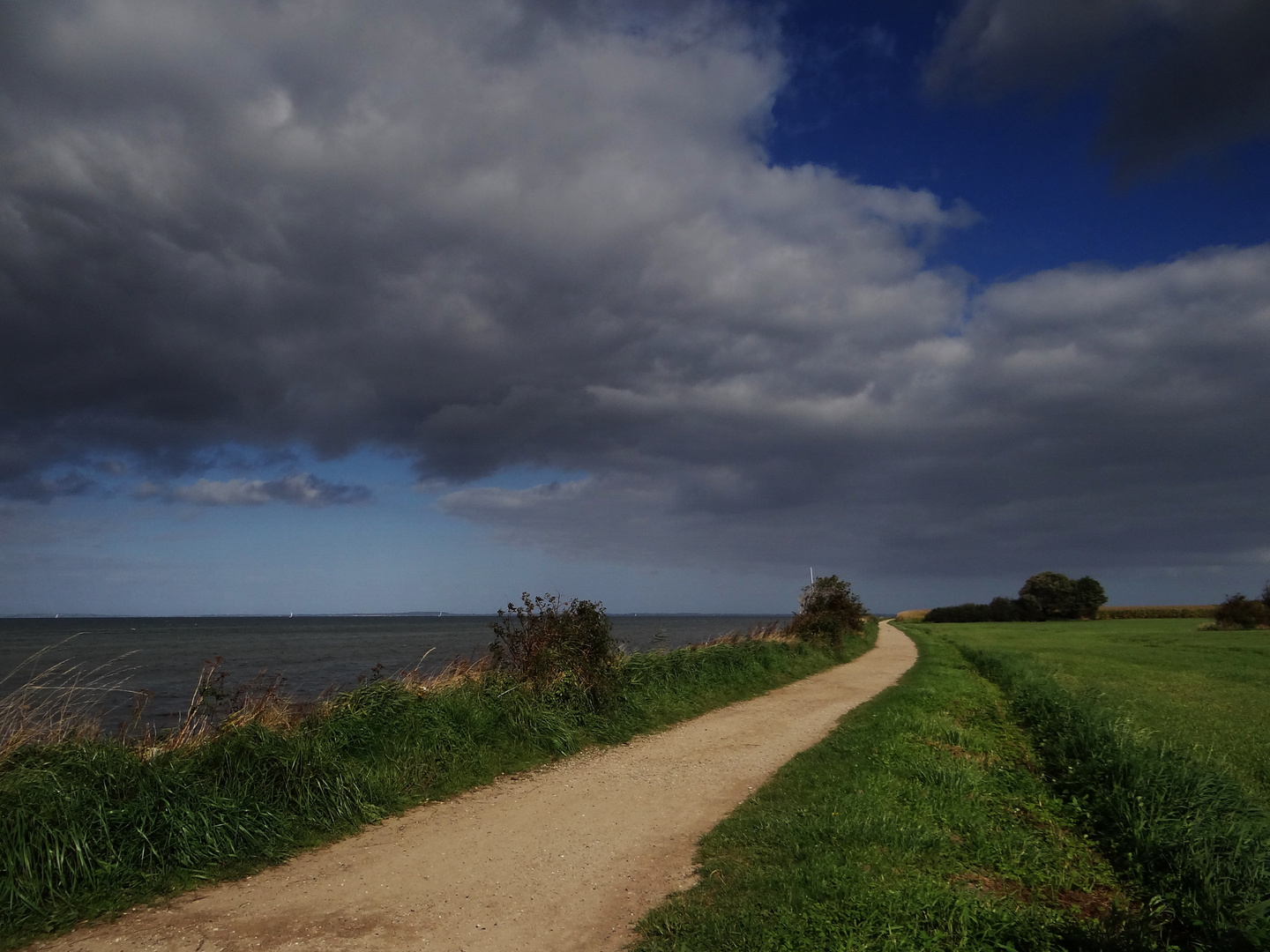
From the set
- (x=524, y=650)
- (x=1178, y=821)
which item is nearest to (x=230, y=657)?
(x=524, y=650)

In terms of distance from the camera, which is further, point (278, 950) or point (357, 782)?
point (357, 782)

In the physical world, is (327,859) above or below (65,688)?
below

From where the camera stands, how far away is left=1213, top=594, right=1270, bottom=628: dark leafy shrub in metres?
49.4

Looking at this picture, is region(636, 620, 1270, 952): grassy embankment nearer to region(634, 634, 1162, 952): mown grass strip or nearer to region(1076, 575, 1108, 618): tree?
region(634, 634, 1162, 952): mown grass strip

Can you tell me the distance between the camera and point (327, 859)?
6.33 m

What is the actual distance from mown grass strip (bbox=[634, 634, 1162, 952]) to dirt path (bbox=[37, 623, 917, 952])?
1.60 ft

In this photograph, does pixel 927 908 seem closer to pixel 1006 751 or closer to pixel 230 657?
pixel 1006 751

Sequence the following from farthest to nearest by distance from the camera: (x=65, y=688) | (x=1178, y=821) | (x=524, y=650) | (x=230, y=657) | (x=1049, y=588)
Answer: (x=1049, y=588)
(x=230, y=657)
(x=524, y=650)
(x=65, y=688)
(x=1178, y=821)

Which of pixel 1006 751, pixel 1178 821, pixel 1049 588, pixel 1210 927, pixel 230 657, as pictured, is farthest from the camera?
pixel 1049 588

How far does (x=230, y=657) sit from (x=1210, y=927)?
152ft

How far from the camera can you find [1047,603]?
87.6 metres

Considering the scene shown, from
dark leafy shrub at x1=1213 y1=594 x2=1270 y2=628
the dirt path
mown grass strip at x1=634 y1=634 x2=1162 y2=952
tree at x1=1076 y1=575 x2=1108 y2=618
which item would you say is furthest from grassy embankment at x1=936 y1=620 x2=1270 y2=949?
tree at x1=1076 y1=575 x2=1108 y2=618

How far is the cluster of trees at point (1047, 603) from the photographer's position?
85.4m

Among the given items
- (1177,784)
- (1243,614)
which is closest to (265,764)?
(1177,784)
